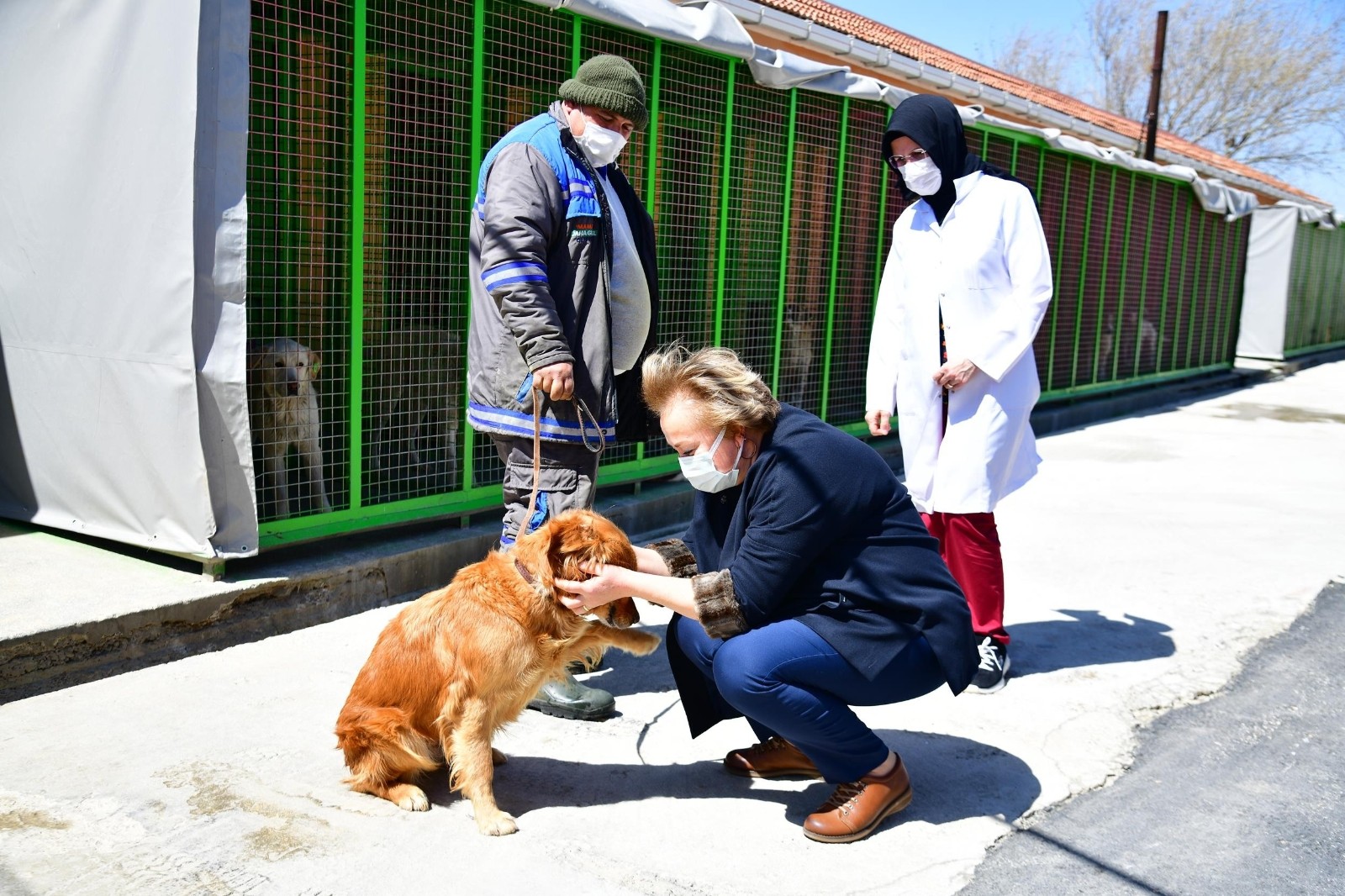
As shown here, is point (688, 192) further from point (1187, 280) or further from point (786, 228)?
point (1187, 280)

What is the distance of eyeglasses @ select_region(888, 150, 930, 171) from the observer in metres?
4.46

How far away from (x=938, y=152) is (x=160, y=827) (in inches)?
142

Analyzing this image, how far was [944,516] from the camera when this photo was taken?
4.52m

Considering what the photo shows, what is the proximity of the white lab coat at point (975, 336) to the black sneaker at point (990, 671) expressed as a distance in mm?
564

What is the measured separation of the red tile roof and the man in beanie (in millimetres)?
6302

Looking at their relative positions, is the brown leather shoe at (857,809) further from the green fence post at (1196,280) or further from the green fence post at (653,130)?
the green fence post at (1196,280)

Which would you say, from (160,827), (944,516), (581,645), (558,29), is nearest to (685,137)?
(558,29)

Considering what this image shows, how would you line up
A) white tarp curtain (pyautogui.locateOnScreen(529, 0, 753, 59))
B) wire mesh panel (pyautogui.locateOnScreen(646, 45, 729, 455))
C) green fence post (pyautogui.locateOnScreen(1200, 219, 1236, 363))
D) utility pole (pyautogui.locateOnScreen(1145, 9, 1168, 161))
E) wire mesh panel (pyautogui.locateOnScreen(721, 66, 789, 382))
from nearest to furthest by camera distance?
white tarp curtain (pyautogui.locateOnScreen(529, 0, 753, 59)), wire mesh panel (pyautogui.locateOnScreen(646, 45, 729, 455)), wire mesh panel (pyautogui.locateOnScreen(721, 66, 789, 382)), green fence post (pyautogui.locateOnScreen(1200, 219, 1236, 363)), utility pole (pyautogui.locateOnScreen(1145, 9, 1168, 161))

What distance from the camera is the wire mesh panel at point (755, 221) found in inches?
289

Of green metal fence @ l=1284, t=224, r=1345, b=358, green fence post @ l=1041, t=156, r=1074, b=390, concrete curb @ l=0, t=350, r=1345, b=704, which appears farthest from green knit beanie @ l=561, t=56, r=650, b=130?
green metal fence @ l=1284, t=224, r=1345, b=358

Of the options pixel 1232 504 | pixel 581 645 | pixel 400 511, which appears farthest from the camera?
pixel 1232 504

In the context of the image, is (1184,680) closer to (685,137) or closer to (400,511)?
(400,511)

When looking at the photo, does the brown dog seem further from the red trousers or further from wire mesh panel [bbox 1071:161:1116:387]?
wire mesh panel [bbox 1071:161:1116:387]

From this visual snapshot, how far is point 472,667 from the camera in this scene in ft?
9.98
